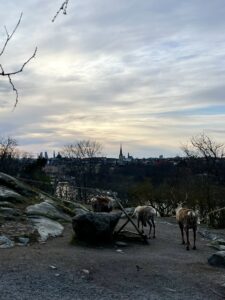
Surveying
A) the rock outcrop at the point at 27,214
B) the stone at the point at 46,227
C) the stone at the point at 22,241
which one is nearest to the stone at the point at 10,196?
the rock outcrop at the point at 27,214

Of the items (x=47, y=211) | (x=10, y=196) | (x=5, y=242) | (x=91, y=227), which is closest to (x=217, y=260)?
(x=91, y=227)

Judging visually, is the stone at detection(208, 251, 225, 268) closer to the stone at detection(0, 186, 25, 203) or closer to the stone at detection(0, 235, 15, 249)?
the stone at detection(0, 235, 15, 249)

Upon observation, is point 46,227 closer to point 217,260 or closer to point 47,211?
point 47,211

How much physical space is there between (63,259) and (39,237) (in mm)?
2810

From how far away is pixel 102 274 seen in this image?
34.4 ft

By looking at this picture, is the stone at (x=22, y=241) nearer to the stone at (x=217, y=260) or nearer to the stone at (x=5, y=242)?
the stone at (x=5, y=242)

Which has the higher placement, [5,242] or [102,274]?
[5,242]

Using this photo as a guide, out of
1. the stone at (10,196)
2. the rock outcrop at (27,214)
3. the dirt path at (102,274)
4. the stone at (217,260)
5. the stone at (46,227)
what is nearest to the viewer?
the dirt path at (102,274)

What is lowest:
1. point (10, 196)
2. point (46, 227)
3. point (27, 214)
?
point (46, 227)

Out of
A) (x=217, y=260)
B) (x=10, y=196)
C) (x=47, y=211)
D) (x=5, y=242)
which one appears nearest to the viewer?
(x=217, y=260)

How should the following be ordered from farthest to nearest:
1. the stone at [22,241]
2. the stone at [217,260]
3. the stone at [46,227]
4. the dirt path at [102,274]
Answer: the stone at [46,227]
the stone at [22,241]
the stone at [217,260]
the dirt path at [102,274]

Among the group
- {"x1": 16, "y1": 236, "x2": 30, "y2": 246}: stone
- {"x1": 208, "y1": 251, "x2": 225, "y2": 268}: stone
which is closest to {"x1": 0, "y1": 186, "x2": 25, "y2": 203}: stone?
{"x1": 16, "y1": 236, "x2": 30, "y2": 246}: stone

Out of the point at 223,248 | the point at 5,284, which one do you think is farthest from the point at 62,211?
the point at 5,284

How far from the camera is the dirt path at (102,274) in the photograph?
9.21 meters
